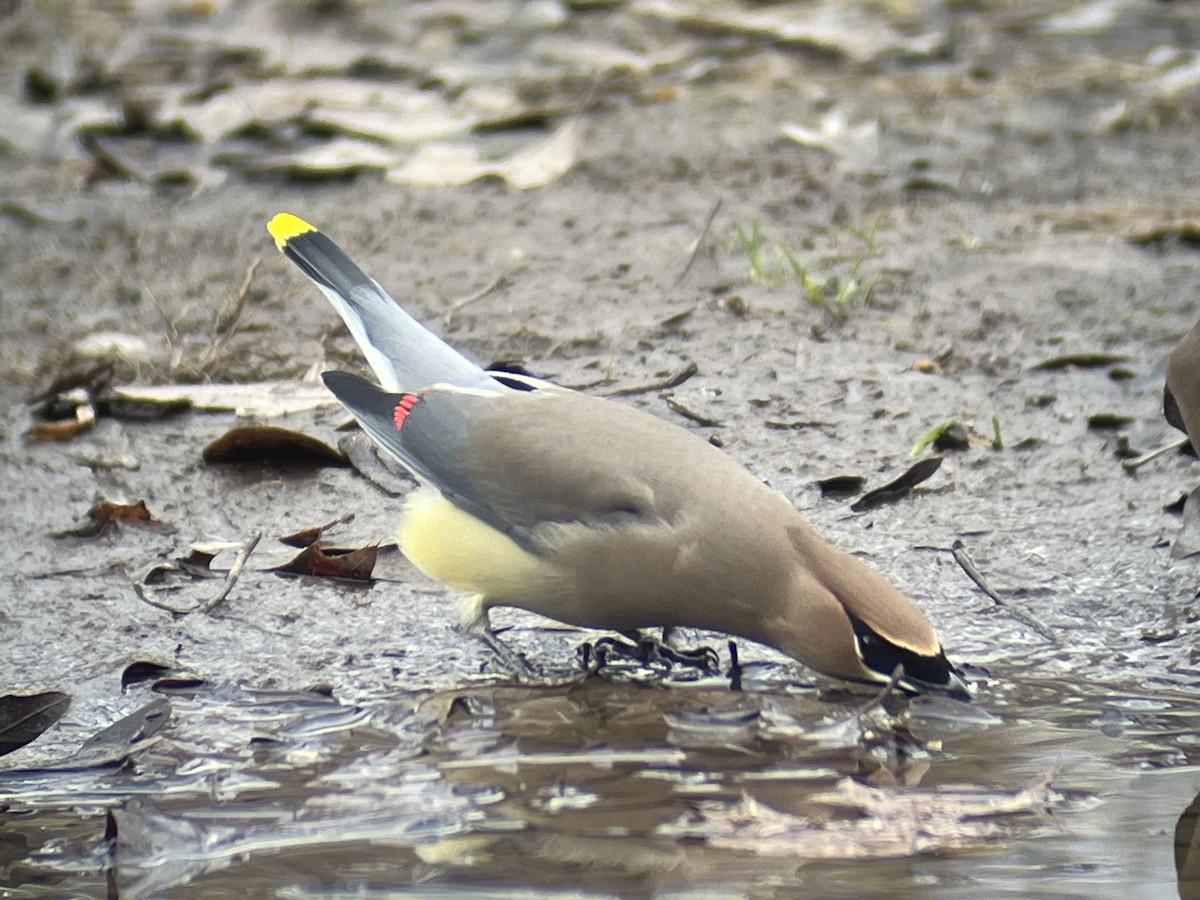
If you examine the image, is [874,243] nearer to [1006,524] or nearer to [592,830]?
[1006,524]

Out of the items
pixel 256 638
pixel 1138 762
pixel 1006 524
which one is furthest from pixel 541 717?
pixel 1006 524

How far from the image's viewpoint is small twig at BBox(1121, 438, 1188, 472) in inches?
182

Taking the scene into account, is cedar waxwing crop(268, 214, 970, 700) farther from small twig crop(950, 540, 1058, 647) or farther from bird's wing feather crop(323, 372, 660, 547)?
small twig crop(950, 540, 1058, 647)

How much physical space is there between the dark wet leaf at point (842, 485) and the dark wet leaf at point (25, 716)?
2188 millimetres

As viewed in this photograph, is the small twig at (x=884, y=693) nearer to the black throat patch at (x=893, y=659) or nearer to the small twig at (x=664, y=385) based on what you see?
the black throat patch at (x=893, y=659)

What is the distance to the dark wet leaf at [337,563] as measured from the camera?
421 centimetres

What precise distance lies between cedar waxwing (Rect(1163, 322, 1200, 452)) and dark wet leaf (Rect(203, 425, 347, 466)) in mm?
2304

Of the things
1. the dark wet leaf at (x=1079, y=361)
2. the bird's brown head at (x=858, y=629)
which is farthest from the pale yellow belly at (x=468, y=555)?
the dark wet leaf at (x=1079, y=361)

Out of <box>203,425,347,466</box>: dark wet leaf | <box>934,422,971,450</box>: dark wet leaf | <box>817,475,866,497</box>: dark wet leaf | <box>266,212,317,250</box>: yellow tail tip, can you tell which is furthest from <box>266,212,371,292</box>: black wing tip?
<box>934,422,971,450</box>: dark wet leaf

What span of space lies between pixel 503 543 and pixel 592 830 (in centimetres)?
92

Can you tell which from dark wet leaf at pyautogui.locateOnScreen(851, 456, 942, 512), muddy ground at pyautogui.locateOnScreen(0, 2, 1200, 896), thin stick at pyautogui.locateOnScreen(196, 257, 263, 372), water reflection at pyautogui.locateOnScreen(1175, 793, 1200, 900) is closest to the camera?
water reflection at pyautogui.locateOnScreen(1175, 793, 1200, 900)

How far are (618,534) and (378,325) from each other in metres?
1.16

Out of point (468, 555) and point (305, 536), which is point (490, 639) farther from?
point (305, 536)

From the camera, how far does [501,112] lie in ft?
24.8
